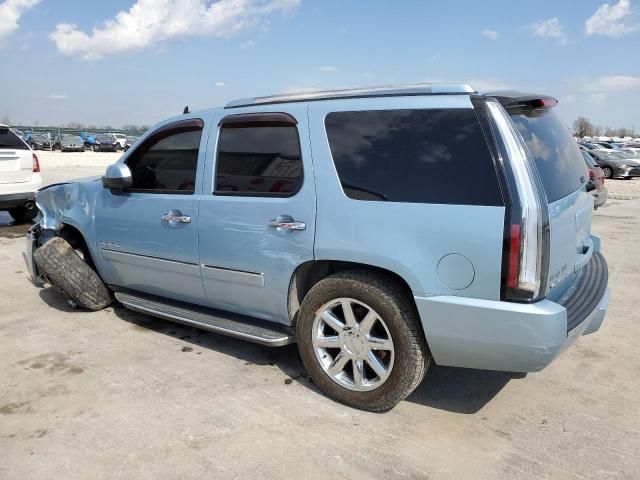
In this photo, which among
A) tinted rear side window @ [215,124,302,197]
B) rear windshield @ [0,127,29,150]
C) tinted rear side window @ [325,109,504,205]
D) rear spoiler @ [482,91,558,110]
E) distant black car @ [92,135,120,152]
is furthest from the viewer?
distant black car @ [92,135,120,152]

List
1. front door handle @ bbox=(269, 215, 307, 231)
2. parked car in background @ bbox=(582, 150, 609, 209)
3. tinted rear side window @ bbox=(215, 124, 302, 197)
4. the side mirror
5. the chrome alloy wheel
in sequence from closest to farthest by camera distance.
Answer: the chrome alloy wheel → front door handle @ bbox=(269, 215, 307, 231) → tinted rear side window @ bbox=(215, 124, 302, 197) → the side mirror → parked car in background @ bbox=(582, 150, 609, 209)

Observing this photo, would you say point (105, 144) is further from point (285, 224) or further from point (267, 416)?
point (267, 416)

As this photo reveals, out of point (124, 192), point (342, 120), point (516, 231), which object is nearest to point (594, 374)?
point (516, 231)

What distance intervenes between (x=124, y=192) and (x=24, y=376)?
154 centimetres

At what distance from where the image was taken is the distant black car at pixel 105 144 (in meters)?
47.7

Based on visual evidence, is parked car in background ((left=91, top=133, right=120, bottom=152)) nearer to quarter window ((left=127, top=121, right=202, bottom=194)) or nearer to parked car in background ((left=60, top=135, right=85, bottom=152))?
parked car in background ((left=60, top=135, right=85, bottom=152))

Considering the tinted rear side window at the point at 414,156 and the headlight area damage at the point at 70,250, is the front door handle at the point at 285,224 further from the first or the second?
the headlight area damage at the point at 70,250

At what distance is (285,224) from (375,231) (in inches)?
24.2

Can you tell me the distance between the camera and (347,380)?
129 inches

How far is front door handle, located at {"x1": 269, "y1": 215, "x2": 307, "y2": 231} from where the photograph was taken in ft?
10.7

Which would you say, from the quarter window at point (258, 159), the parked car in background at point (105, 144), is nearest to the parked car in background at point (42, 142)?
the parked car in background at point (105, 144)

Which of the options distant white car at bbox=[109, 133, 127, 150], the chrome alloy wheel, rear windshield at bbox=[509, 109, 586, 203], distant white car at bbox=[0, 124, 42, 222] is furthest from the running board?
distant white car at bbox=[109, 133, 127, 150]

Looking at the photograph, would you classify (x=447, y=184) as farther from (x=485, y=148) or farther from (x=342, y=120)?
(x=342, y=120)

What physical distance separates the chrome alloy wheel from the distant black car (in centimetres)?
4892
